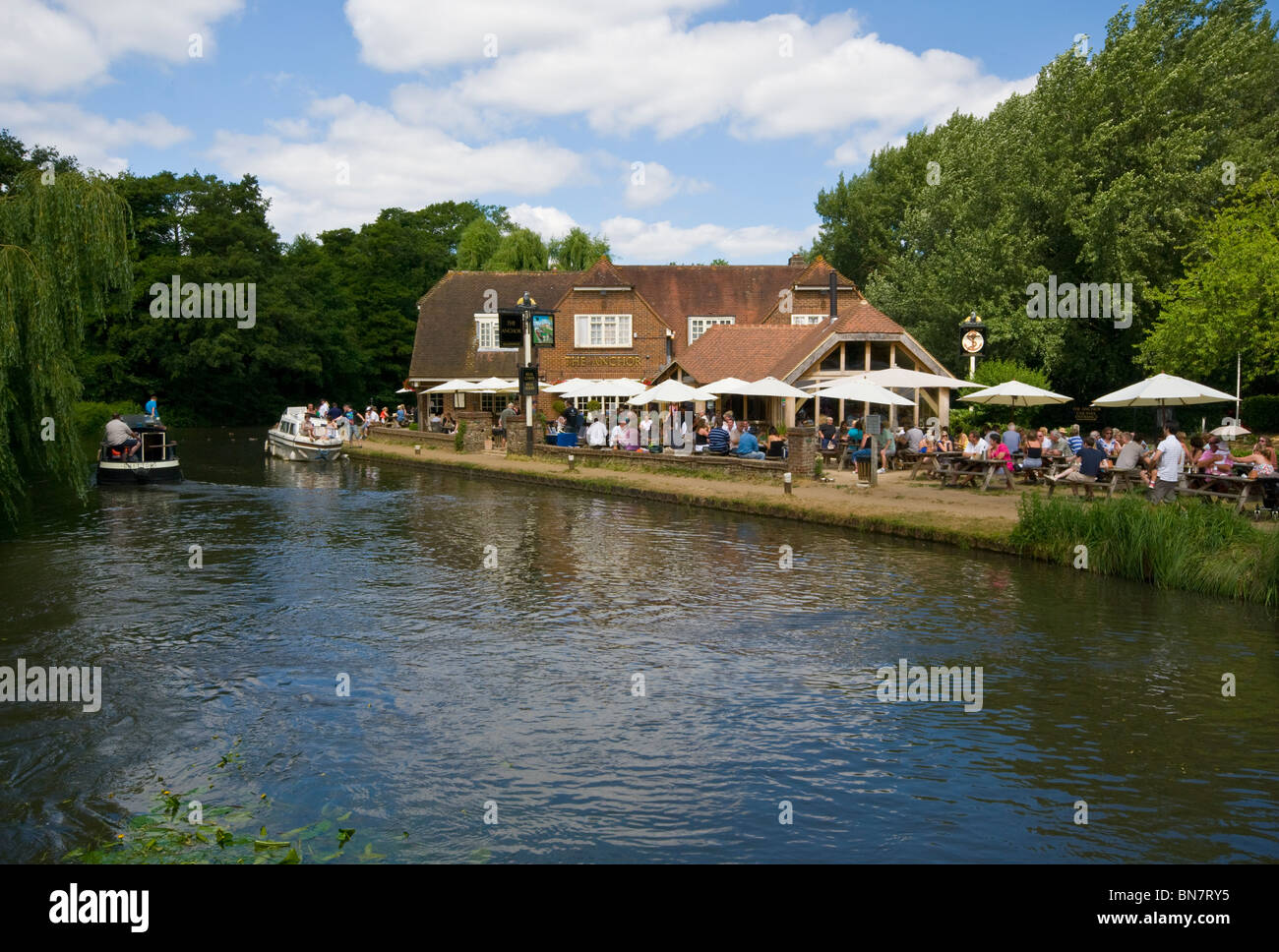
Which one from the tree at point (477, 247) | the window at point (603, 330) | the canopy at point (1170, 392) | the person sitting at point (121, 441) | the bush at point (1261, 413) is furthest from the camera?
the tree at point (477, 247)

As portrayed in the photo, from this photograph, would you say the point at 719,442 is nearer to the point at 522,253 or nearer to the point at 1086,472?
the point at 1086,472

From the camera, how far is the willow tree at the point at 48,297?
52.4ft

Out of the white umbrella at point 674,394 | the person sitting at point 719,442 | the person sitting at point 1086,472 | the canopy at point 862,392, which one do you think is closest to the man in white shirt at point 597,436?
the white umbrella at point 674,394

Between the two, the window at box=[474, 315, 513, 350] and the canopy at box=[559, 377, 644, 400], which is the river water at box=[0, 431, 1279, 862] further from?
the window at box=[474, 315, 513, 350]

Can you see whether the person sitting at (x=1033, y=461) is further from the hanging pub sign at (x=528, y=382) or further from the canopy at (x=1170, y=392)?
the hanging pub sign at (x=528, y=382)

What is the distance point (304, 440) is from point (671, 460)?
17355 millimetres

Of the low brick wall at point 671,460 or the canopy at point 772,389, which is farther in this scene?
the canopy at point 772,389

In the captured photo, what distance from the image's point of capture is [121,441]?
93.8ft

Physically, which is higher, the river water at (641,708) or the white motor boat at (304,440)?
the white motor boat at (304,440)

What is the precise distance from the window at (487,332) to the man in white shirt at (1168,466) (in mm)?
40698

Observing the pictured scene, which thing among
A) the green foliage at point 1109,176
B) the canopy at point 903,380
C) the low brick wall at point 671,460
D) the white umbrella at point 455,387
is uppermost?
the green foliage at point 1109,176

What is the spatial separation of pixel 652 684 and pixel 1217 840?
17.5ft

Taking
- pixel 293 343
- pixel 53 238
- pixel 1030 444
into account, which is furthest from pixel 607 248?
pixel 53 238
